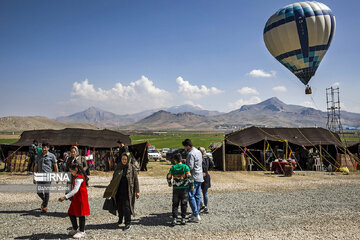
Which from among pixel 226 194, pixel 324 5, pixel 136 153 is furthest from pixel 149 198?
pixel 324 5

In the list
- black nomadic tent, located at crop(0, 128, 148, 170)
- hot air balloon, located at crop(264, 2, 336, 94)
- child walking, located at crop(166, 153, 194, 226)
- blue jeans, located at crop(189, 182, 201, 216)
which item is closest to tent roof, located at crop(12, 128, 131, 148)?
black nomadic tent, located at crop(0, 128, 148, 170)

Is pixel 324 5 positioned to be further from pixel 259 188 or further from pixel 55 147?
pixel 55 147

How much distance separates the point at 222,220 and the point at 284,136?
56.8 ft

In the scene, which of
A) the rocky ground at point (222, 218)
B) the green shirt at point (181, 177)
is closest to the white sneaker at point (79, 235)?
the rocky ground at point (222, 218)

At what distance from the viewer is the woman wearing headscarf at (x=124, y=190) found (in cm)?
657

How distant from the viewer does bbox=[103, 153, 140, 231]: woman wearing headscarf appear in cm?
657

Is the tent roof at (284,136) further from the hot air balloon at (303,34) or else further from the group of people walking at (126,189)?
the group of people walking at (126,189)

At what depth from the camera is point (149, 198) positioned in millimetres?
10727

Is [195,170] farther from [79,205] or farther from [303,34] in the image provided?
[303,34]

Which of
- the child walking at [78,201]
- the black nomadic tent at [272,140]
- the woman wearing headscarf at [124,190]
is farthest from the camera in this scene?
the black nomadic tent at [272,140]

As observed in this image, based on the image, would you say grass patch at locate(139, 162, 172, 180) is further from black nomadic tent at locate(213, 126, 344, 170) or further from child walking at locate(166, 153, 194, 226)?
child walking at locate(166, 153, 194, 226)

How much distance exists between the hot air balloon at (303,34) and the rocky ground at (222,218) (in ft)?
52.6

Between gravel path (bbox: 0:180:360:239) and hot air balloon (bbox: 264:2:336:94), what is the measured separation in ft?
56.6

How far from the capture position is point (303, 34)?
2388 cm
